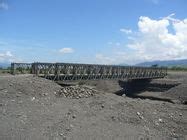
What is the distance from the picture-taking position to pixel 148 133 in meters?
19.8

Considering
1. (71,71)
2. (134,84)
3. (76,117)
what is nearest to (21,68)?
(71,71)

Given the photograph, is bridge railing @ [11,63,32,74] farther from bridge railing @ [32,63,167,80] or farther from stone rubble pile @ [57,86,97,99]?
stone rubble pile @ [57,86,97,99]

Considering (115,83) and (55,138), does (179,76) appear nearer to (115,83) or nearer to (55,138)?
(115,83)

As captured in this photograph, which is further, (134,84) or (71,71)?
(134,84)

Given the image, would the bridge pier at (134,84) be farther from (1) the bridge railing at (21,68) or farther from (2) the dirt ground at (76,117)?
(2) the dirt ground at (76,117)

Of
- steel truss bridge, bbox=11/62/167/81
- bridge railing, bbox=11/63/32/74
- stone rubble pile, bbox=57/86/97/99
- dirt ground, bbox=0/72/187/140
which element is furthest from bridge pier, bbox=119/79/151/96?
dirt ground, bbox=0/72/187/140

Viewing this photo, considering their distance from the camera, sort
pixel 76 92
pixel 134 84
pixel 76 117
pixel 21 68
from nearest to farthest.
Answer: pixel 76 117
pixel 76 92
pixel 21 68
pixel 134 84

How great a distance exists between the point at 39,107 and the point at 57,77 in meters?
17.9

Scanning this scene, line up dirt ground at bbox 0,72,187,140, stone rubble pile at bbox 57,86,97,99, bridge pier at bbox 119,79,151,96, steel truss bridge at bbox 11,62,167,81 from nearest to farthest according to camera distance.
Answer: dirt ground at bbox 0,72,187,140 → stone rubble pile at bbox 57,86,97,99 → steel truss bridge at bbox 11,62,167,81 → bridge pier at bbox 119,79,151,96

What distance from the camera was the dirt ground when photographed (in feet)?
61.8

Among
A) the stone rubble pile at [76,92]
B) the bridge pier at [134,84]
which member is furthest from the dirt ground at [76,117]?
the bridge pier at [134,84]

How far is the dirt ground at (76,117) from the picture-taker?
61.8 feet

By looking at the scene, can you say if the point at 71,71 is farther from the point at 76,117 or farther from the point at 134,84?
the point at 134,84

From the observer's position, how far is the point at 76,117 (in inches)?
847
